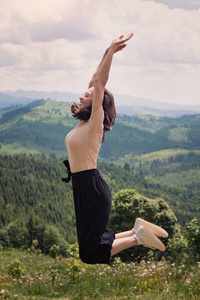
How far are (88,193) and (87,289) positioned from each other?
329 cm

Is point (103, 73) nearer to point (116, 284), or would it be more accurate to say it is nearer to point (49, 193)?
point (116, 284)

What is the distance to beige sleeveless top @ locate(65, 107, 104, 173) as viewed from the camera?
4461 millimetres

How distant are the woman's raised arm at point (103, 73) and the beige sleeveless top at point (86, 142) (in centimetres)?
13

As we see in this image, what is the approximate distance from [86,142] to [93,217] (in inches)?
41.7

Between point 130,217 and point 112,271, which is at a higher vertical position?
point 112,271

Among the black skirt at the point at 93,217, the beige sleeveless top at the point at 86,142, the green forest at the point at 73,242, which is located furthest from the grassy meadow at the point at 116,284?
the beige sleeveless top at the point at 86,142

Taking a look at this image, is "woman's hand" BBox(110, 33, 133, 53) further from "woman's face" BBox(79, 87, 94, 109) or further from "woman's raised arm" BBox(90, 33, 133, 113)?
"woman's face" BBox(79, 87, 94, 109)

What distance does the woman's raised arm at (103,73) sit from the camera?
4.23 m

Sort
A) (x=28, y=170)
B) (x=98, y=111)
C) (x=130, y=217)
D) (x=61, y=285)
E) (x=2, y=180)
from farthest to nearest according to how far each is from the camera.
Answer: (x=28, y=170) → (x=2, y=180) → (x=130, y=217) → (x=61, y=285) → (x=98, y=111)

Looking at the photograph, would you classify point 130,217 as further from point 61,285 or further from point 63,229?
point 63,229

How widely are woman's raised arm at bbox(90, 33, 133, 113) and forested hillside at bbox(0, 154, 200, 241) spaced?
84.2 metres

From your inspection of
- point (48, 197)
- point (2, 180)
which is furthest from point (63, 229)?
point (2, 180)

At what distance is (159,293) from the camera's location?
18.5ft

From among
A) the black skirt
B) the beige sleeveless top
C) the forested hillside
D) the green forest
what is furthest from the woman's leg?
the forested hillside
